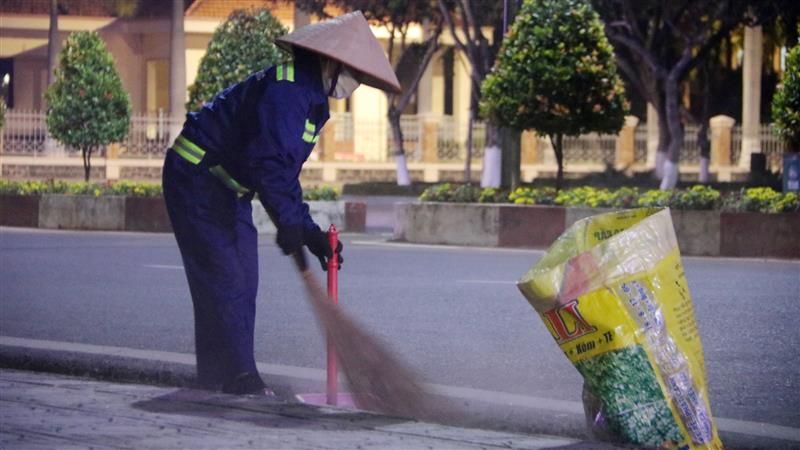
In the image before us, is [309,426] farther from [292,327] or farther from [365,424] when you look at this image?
[292,327]

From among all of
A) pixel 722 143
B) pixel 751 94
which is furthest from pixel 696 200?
pixel 751 94

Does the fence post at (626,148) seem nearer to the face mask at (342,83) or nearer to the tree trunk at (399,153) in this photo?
the tree trunk at (399,153)

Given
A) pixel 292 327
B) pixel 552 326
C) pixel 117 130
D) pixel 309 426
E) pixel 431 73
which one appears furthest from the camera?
Result: pixel 431 73

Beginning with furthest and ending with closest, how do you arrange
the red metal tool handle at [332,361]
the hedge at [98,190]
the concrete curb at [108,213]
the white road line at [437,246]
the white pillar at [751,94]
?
the white pillar at [751,94]
the hedge at [98,190]
the concrete curb at [108,213]
the white road line at [437,246]
the red metal tool handle at [332,361]

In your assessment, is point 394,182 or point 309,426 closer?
point 309,426

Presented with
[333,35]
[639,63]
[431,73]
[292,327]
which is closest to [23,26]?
[431,73]

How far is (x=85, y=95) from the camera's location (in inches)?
987

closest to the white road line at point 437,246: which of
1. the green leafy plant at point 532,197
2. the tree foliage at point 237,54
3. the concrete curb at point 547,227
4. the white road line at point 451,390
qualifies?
the concrete curb at point 547,227

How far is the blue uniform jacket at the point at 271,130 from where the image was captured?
612 centimetres

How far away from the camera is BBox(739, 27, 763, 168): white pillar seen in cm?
4131

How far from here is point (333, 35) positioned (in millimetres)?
6371

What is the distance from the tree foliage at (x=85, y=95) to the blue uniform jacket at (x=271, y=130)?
1860cm

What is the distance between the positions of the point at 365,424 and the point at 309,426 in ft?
0.71

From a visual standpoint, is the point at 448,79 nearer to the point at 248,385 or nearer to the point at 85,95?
the point at 85,95
